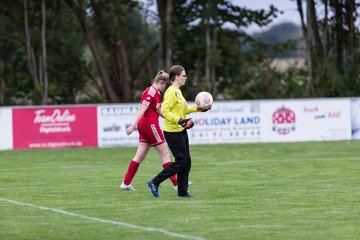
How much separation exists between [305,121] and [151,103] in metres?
16.7

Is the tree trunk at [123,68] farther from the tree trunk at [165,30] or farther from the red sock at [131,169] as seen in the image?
the red sock at [131,169]

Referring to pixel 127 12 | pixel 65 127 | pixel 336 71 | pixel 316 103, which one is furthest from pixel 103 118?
pixel 127 12

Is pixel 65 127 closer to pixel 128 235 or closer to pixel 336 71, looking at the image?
pixel 336 71

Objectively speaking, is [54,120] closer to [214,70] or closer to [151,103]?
[214,70]

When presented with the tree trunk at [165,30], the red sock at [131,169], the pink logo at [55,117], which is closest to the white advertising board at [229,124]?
the pink logo at [55,117]

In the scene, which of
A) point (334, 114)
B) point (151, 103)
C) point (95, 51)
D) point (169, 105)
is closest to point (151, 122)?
point (151, 103)

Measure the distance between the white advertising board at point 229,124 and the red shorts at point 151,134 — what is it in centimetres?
1511

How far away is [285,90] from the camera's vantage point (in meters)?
41.9

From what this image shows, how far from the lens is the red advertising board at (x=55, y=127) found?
2964 centimetres

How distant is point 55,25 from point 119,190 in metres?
31.4

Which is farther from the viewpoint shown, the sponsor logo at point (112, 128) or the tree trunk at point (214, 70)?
the tree trunk at point (214, 70)

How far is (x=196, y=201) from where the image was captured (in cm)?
1345

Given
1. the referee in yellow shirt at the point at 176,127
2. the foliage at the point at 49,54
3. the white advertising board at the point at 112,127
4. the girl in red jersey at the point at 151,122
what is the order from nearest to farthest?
the referee in yellow shirt at the point at 176,127 < the girl in red jersey at the point at 151,122 < the white advertising board at the point at 112,127 < the foliage at the point at 49,54

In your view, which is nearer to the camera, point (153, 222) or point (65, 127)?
point (153, 222)
